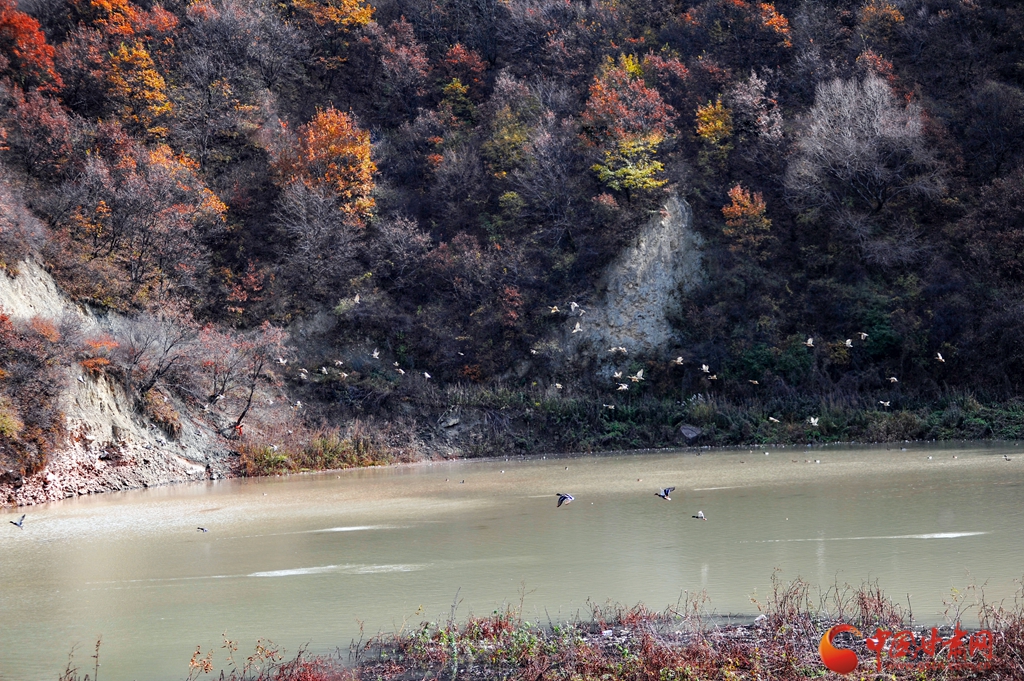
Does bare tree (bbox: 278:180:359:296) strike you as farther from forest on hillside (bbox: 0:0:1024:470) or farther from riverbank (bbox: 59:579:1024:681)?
riverbank (bbox: 59:579:1024:681)

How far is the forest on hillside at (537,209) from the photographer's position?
32.7 meters

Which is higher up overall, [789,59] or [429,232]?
[789,59]

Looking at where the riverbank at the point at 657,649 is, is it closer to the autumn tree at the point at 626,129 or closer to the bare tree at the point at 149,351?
the bare tree at the point at 149,351

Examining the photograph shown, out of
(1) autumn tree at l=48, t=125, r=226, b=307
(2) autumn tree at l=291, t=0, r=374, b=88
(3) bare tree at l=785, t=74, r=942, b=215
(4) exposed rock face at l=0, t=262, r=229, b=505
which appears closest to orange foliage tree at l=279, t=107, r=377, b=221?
(1) autumn tree at l=48, t=125, r=226, b=307

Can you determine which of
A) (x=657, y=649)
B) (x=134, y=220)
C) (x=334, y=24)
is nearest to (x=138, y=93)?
(x=134, y=220)

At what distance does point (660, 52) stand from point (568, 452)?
2278 cm

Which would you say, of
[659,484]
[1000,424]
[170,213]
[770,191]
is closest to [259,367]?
[170,213]

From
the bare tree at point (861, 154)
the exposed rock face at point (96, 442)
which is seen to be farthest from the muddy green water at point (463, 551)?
the bare tree at point (861, 154)

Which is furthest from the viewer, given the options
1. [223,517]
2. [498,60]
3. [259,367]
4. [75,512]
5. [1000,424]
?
[498,60]

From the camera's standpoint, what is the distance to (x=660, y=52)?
148 ft

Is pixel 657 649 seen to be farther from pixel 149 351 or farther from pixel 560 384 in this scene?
pixel 560 384

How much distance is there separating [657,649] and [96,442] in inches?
890

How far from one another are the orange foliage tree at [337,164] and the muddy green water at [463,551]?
62.0 feet

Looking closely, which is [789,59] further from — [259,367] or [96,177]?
[96,177]
